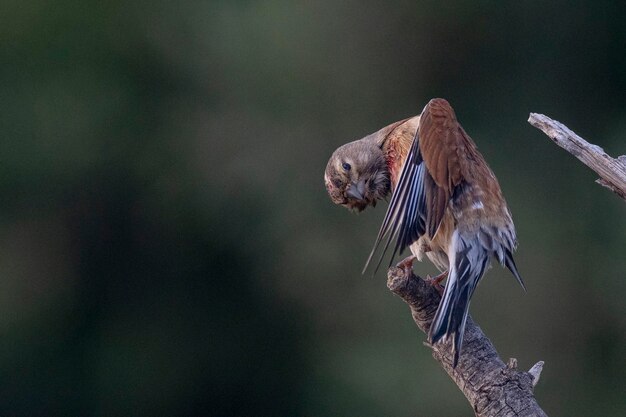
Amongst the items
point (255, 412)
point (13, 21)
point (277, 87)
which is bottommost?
point (255, 412)

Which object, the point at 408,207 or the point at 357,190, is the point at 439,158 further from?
the point at 357,190

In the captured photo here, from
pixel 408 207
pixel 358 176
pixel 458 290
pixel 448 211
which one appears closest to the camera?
pixel 458 290

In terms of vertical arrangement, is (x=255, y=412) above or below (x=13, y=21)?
below

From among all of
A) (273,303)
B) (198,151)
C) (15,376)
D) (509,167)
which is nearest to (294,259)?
(273,303)

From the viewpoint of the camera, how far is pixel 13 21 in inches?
378

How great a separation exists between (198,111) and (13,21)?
5.89 ft

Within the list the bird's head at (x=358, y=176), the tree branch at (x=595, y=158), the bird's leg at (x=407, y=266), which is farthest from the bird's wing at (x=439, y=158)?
the tree branch at (x=595, y=158)

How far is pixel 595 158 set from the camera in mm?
3830

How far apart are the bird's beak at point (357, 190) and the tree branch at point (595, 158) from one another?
1.20 meters

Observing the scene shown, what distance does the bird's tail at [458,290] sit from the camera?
3.95 m

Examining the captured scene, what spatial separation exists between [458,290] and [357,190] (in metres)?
0.91

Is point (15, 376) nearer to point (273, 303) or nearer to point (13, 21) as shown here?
point (273, 303)

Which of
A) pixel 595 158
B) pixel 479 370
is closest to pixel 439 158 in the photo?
pixel 595 158

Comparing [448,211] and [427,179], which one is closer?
[427,179]
